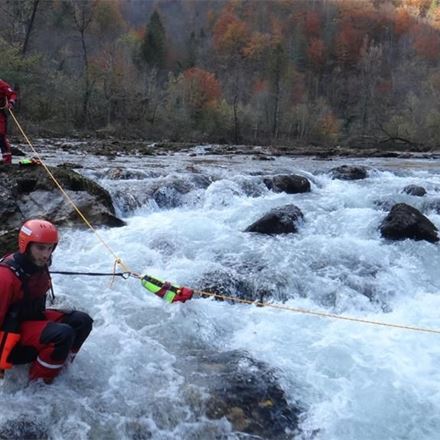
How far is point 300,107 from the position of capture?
45.0m

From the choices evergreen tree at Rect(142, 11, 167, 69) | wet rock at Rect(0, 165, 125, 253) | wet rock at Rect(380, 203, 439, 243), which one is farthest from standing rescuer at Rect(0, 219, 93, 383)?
evergreen tree at Rect(142, 11, 167, 69)

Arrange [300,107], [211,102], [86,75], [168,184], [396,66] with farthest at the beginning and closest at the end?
[396,66] < [300,107] < [211,102] < [86,75] < [168,184]

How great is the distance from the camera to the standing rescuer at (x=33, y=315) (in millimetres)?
4094

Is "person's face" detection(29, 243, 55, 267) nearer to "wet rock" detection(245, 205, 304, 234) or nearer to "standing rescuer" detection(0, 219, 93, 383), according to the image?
"standing rescuer" detection(0, 219, 93, 383)

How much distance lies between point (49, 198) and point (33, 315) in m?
5.26

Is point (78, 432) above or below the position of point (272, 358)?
above

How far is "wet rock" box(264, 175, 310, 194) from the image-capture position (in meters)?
13.8

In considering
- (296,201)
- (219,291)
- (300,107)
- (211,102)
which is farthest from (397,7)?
(219,291)

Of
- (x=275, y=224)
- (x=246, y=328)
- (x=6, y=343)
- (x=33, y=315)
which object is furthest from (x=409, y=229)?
(x=6, y=343)

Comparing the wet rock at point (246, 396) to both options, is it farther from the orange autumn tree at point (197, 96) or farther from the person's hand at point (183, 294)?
the orange autumn tree at point (197, 96)

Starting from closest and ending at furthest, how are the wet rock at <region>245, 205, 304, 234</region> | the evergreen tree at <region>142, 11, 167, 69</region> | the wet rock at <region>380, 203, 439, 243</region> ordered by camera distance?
the wet rock at <region>380, 203, 439, 243</region>
the wet rock at <region>245, 205, 304, 234</region>
the evergreen tree at <region>142, 11, 167, 69</region>

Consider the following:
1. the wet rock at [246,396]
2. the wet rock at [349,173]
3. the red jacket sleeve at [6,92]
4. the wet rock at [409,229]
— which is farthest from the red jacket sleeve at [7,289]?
the wet rock at [349,173]

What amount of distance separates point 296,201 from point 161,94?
104 feet

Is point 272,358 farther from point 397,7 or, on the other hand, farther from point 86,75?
point 397,7
